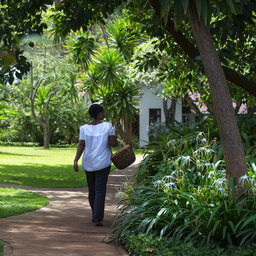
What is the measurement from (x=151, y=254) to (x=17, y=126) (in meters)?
35.3

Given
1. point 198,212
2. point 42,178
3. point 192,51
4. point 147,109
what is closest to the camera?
point 198,212

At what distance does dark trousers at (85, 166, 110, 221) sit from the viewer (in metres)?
6.44

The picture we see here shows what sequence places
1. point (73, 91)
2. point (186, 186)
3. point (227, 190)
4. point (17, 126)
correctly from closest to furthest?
point (227, 190) → point (186, 186) → point (73, 91) → point (17, 126)

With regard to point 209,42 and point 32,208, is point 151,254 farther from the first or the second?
point 32,208

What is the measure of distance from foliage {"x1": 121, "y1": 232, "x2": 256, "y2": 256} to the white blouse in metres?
1.75

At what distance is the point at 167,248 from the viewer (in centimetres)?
449

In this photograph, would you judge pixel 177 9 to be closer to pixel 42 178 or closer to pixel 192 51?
pixel 192 51

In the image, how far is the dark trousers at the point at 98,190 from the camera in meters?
6.44

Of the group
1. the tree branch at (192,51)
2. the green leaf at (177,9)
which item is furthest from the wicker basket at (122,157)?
the tree branch at (192,51)

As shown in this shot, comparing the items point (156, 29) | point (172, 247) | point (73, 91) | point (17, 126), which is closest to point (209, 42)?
Result: point (172, 247)

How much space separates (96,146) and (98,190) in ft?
1.94

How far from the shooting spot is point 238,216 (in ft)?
15.7

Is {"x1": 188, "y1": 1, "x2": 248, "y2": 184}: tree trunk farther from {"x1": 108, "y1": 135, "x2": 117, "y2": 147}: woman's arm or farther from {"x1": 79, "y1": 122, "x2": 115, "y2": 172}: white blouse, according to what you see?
{"x1": 79, "y1": 122, "x2": 115, "y2": 172}: white blouse

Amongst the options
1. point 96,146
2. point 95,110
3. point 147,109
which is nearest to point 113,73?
point 95,110
